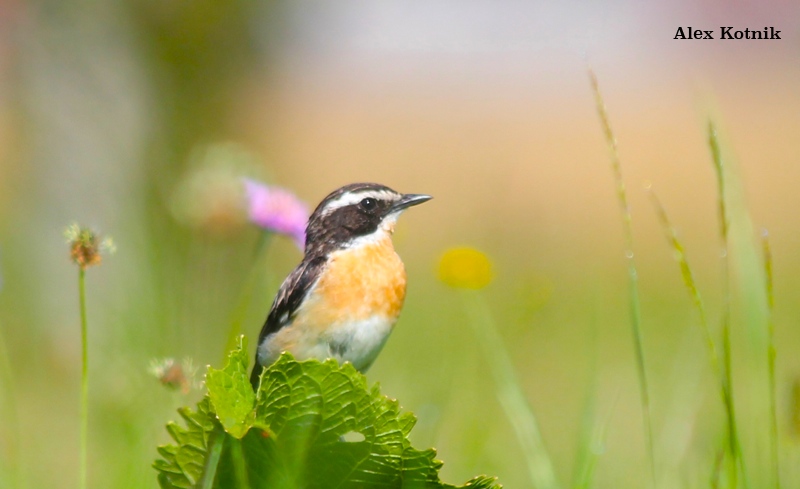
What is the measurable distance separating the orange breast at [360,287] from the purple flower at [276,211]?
1.24 ft

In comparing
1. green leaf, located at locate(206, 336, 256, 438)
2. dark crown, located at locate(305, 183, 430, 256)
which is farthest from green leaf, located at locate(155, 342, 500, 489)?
dark crown, located at locate(305, 183, 430, 256)

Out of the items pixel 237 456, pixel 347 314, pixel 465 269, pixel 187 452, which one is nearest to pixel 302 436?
pixel 237 456

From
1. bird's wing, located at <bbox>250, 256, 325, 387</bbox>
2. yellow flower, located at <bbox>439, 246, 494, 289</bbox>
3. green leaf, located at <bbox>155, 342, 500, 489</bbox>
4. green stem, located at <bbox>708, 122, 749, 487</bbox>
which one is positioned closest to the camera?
green stem, located at <bbox>708, 122, 749, 487</bbox>

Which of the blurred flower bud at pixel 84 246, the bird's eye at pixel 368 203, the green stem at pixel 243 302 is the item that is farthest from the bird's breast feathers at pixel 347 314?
the blurred flower bud at pixel 84 246

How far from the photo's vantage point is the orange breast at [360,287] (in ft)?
13.1

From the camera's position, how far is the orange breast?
3.99 m

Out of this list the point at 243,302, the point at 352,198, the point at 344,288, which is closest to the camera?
the point at 243,302

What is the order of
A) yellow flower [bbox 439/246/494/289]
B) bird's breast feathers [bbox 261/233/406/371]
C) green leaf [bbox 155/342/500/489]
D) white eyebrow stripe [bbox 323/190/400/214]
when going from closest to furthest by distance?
1. green leaf [bbox 155/342/500/489]
2. bird's breast feathers [bbox 261/233/406/371]
3. white eyebrow stripe [bbox 323/190/400/214]
4. yellow flower [bbox 439/246/494/289]

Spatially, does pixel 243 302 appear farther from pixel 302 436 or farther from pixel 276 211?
pixel 276 211

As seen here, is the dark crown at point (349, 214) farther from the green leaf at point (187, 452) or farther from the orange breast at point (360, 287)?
the green leaf at point (187, 452)

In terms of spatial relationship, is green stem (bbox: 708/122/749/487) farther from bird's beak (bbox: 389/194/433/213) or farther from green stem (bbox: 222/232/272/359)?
bird's beak (bbox: 389/194/433/213)

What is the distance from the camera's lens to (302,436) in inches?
115

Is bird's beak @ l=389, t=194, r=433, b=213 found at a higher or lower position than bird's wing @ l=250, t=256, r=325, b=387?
higher

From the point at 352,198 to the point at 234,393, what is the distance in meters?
1.87
